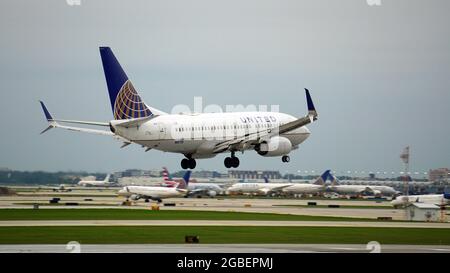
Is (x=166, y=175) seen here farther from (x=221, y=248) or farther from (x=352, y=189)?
(x=221, y=248)

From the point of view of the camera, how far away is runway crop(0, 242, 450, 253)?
54281 mm

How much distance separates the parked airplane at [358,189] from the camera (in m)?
177

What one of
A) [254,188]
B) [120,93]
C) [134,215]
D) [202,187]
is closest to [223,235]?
[120,93]

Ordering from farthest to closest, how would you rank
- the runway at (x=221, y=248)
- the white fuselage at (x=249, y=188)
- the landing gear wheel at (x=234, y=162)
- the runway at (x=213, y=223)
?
1. the white fuselage at (x=249, y=188)
2. the landing gear wheel at (x=234, y=162)
3. the runway at (x=213, y=223)
4. the runway at (x=221, y=248)

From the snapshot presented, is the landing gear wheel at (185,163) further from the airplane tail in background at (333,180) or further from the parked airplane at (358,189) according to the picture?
the airplane tail in background at (333,180)

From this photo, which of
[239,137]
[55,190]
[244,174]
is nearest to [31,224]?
[239,137]

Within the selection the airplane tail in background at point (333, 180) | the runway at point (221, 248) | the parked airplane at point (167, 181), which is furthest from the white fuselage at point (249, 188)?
the runway at point (221, 248)

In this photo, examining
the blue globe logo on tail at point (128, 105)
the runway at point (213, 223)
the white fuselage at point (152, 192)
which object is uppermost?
the blue globe logo on tail at point (128, 105)

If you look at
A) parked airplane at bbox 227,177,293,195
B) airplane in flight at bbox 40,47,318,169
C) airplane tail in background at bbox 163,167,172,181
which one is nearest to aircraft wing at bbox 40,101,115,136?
airplane in flight at bbox 40,47,318,169

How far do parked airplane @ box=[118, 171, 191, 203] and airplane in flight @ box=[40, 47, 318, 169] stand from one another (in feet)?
135

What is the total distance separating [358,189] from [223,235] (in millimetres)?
113052

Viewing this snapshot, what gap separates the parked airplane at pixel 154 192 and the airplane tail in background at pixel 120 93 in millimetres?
50534
